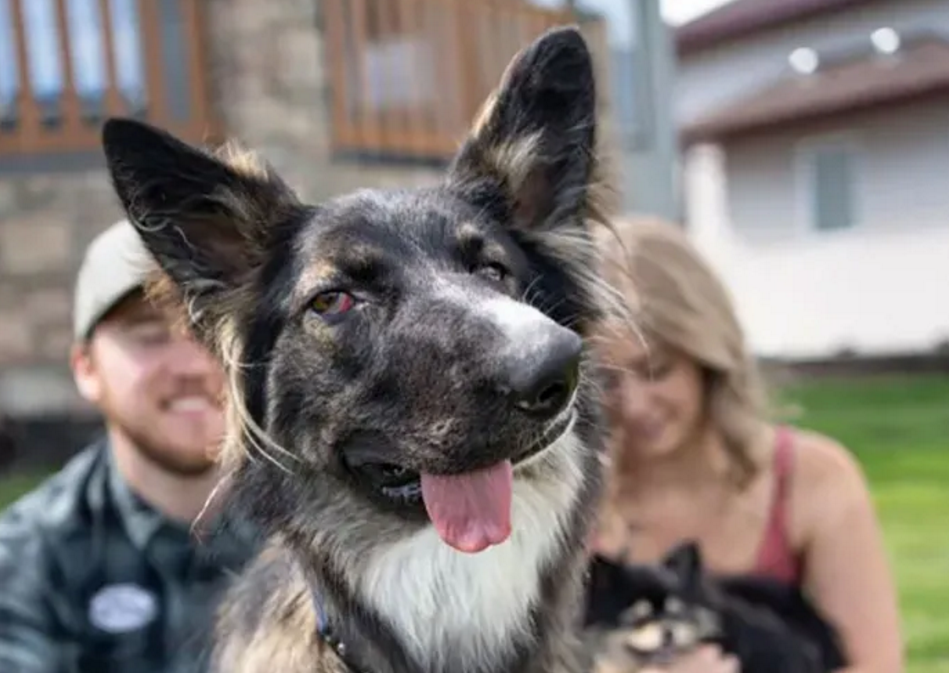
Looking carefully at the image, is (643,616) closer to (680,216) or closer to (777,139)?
(680,216)

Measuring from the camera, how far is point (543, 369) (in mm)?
2172

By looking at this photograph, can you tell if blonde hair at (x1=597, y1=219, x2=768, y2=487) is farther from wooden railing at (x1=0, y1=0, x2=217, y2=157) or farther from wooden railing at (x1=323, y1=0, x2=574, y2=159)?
wooden railing at (x1=323, y1=0, x2=574, y2=159)

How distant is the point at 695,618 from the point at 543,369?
155 centimetres

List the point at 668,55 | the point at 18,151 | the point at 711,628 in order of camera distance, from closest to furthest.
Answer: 1. the point at 711,628
2. the point at 18,151
3. the point at 668,55

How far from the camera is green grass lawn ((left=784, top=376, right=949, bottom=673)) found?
22.0ft

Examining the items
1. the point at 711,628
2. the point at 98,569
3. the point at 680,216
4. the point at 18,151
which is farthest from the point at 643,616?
the point at 680,216

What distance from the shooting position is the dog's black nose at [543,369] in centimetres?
217

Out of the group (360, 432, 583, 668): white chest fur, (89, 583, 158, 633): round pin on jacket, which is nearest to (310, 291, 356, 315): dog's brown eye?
(360, 432, 583, 668): white chest fur

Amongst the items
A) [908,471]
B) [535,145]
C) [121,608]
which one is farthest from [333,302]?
[908,471]

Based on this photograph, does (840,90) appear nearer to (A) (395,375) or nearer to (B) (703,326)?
Result: (B) (703,326)

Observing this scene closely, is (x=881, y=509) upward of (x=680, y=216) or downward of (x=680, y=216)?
downward

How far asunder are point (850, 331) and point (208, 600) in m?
18.2

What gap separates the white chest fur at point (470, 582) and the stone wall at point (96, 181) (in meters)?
6.15

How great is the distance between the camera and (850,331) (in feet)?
66.9
